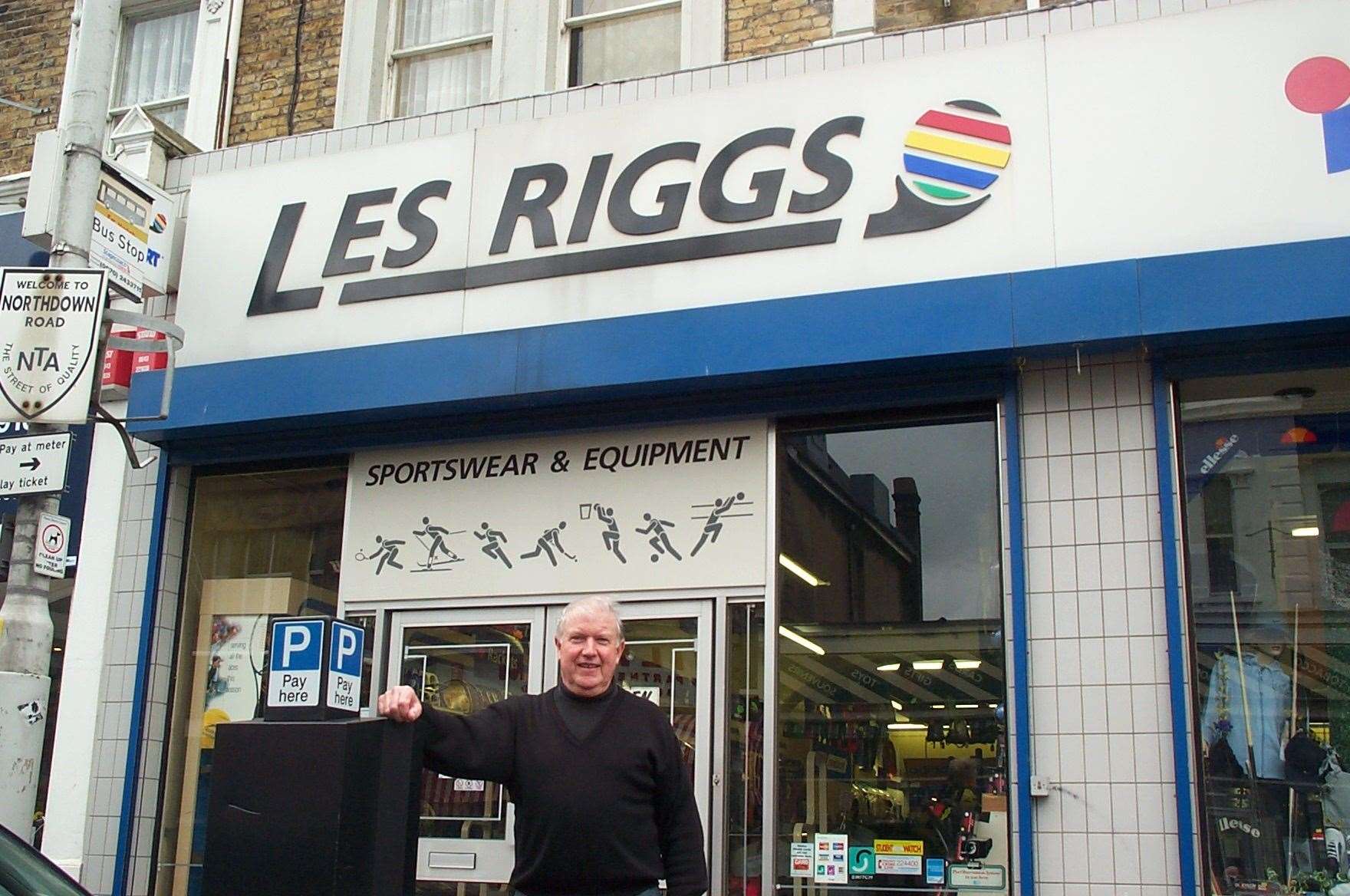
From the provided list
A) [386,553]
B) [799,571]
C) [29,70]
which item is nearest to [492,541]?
[386,553]

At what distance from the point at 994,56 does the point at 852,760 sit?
3656 millimetres

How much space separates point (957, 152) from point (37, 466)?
479cm

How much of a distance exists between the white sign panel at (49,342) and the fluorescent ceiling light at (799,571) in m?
3.54

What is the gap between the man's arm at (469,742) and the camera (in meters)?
4.33

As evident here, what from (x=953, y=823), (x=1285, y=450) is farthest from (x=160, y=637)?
(x=1285, y=450)

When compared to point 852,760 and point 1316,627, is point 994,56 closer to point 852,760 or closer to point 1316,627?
point 1316,627

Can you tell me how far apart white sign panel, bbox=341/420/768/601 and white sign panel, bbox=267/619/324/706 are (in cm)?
350

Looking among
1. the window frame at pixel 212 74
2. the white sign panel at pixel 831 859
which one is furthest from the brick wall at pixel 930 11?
the window frame at pixel 212 74

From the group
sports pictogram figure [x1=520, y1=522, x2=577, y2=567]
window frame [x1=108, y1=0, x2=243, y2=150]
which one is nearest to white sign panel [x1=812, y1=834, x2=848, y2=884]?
sports pictogram figure [x1=520, y1=522, x2=577, y2=567]

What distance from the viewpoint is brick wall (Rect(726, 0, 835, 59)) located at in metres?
8.52

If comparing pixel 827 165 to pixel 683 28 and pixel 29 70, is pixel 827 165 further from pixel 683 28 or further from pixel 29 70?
pixel 29 70

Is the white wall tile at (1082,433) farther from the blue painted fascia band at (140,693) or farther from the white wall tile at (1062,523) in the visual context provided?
the blue painted fascia band at (140,693)

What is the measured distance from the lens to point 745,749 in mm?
7230

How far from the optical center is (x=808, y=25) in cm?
854
